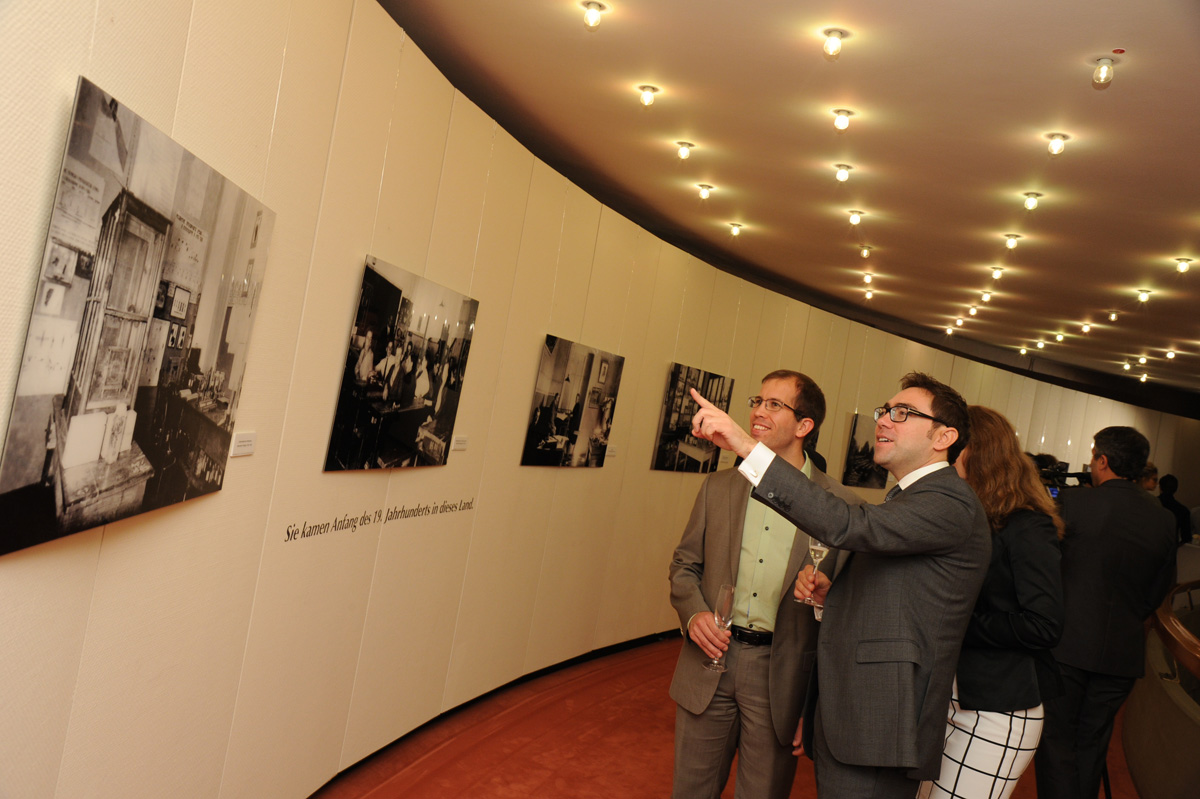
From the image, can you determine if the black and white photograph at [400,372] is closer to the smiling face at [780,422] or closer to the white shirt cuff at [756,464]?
the smiling face at [780,422]

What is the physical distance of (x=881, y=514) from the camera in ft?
7.77

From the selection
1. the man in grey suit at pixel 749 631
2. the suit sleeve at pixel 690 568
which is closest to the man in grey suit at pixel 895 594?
the man in grey suit at pixel 749 631

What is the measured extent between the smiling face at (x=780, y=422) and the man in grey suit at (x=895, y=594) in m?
0.62

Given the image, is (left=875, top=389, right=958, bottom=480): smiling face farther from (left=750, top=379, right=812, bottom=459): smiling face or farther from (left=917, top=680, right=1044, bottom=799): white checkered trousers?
(left=917, top=680, right=1044, bottom=799): white checkered trousers

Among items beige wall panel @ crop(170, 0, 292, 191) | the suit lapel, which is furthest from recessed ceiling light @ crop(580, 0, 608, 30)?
the suit lapel

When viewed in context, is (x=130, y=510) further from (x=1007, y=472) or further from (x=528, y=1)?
(x=528, y=1)

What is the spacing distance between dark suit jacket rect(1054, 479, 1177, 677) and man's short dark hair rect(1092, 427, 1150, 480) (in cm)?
6

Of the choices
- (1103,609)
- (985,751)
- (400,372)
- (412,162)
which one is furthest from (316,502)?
(1103,609)

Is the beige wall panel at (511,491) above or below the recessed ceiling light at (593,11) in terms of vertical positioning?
below

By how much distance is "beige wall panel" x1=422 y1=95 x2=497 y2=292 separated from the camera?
14.4 ft

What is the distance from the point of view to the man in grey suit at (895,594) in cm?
233

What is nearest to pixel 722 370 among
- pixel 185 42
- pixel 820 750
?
pixel 820 750

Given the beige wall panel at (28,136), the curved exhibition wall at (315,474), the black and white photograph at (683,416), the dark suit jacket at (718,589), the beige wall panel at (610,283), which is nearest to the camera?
the beige wall panel at (28,136)

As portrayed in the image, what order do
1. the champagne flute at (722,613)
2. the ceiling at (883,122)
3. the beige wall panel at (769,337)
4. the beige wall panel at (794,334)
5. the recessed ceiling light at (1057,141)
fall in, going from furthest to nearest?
the beige wall panel at (794,334)
the beige wall panel at (769,337)
the recessed ceiling light at (1057,141)
the ceiling at (883,122)
the champagne flute at (722,613)
